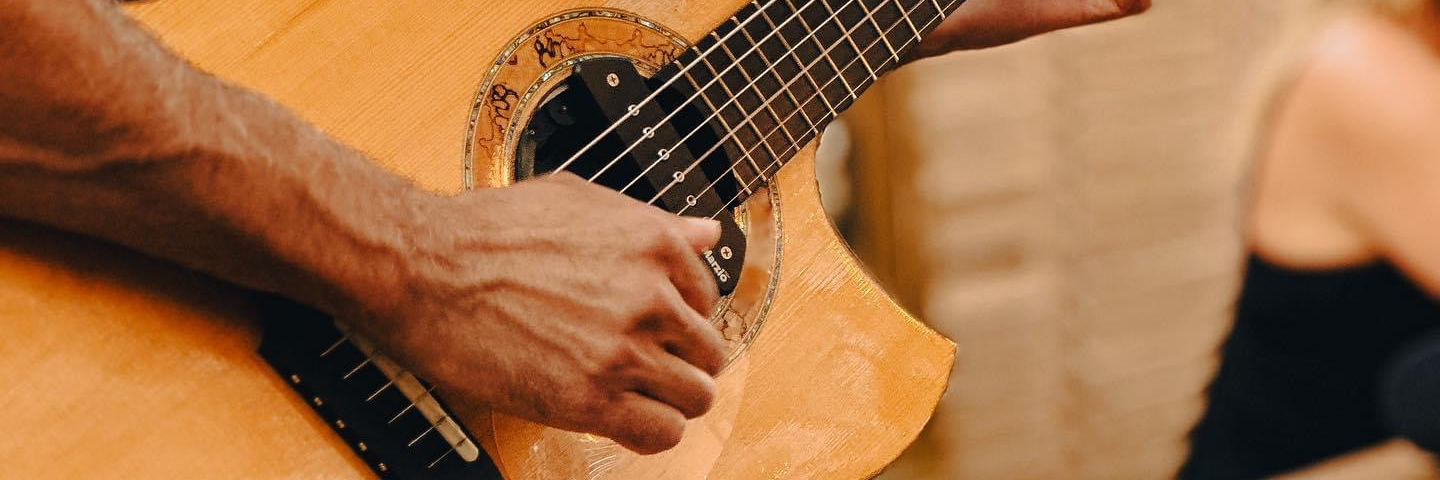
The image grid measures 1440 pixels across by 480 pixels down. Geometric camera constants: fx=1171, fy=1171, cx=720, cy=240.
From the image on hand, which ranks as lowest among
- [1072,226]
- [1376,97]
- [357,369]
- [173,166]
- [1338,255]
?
[1072,226]

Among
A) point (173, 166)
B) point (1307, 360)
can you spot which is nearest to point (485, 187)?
point (173, 166)

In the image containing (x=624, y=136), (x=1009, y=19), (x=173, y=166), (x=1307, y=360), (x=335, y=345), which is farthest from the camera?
(x=1307, y=360)

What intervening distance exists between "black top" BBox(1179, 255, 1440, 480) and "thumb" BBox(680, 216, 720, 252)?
77cm

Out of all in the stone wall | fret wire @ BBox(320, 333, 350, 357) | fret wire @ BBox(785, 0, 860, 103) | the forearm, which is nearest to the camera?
the forearm

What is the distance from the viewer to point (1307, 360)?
1.34m

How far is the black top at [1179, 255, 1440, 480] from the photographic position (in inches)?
51.8

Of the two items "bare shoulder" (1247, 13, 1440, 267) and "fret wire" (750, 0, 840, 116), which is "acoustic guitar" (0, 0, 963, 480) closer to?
"fret wire" (750, 0, 840, 116)

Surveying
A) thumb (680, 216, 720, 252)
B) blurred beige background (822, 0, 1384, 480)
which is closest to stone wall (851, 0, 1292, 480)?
blurred beige background (822, 0, 1384, 480)

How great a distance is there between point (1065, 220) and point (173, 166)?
1858 mm

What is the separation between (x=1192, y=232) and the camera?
2.37 metres

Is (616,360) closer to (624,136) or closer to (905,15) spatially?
(624,136)

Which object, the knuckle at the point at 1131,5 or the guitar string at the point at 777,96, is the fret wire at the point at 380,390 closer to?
the guitar string at the point at 777,96

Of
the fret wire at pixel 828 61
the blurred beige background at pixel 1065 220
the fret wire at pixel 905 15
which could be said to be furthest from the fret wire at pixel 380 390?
the blurred beige background at pixel 1065 220

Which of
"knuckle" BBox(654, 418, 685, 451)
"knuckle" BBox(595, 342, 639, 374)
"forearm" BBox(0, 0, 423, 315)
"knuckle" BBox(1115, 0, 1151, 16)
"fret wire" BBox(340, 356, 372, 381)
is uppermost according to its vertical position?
"forearm" BBox(0, 0, 423, 315)
